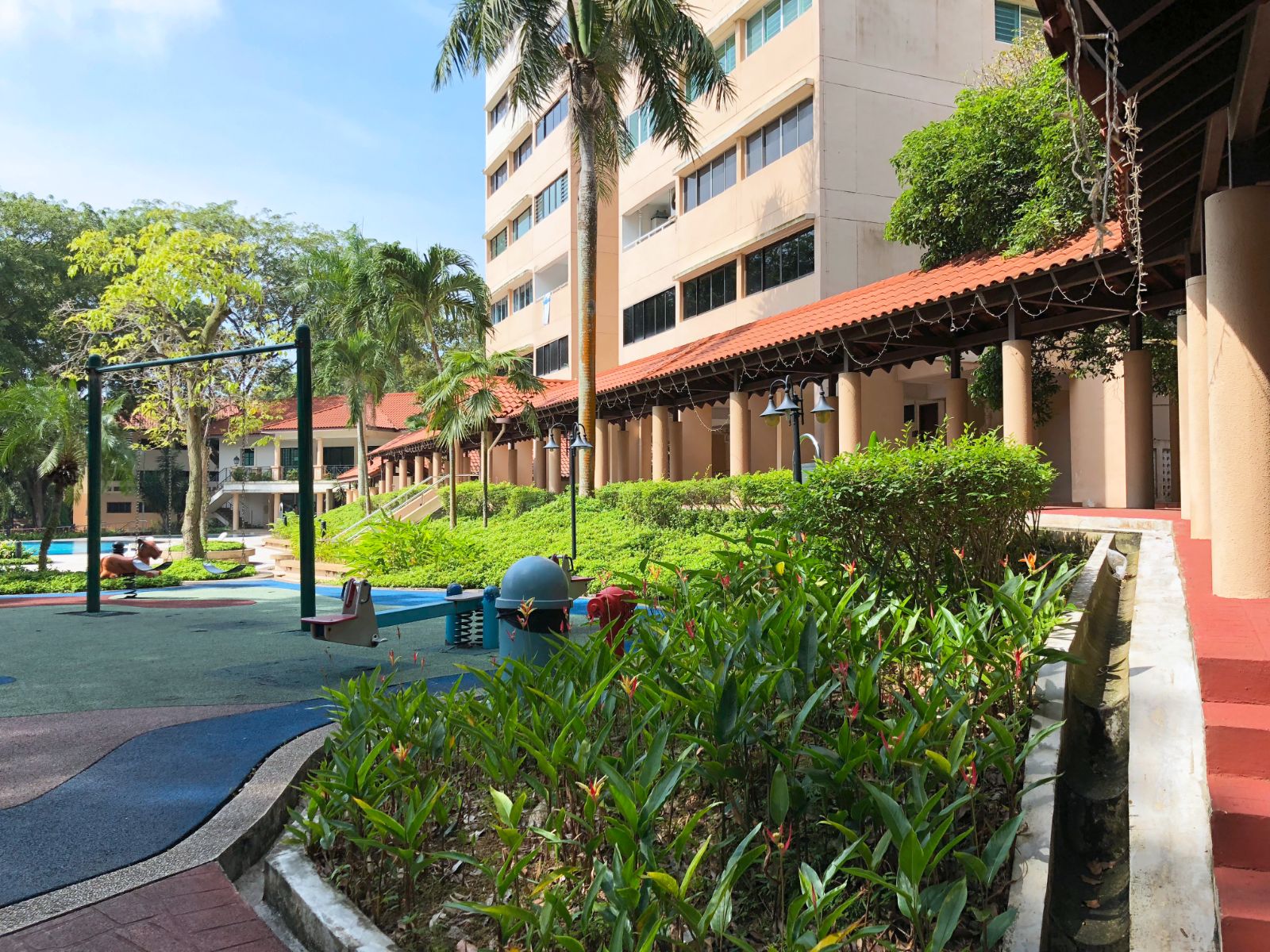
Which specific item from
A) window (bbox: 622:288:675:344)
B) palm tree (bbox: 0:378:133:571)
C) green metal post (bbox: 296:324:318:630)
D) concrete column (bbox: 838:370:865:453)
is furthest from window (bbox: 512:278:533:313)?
green metal post (bbox: 296:324:318:630)

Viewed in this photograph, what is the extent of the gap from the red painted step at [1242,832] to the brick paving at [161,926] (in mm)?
3272

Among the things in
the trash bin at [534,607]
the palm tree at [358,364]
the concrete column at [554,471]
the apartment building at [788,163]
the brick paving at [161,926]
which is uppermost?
the apartment building at [788,163]

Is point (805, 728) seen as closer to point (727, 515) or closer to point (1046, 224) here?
point (727, 515)

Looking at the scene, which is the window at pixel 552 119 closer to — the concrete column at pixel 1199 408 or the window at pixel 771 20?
the window at pixel 771 20

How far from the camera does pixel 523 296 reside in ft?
140

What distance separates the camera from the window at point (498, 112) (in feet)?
149

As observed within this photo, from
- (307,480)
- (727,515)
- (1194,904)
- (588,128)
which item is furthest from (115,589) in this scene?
(1194,904)

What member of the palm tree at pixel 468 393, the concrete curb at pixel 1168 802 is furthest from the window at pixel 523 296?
the concrete curb at pixel 1168 802

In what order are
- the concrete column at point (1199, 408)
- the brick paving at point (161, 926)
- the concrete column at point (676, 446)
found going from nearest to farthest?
1. the brick paving at point (161, 926)
2. the concrete column at point (1199, 408)
3. the concrete column at point (676, 446)

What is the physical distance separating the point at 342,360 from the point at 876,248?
21.7 m

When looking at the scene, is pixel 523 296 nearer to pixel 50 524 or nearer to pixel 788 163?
pixel 788 163

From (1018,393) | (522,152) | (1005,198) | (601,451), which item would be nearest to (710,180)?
(601,451)

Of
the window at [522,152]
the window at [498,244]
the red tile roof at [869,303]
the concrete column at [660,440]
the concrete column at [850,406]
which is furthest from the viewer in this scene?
the window at [498,244]

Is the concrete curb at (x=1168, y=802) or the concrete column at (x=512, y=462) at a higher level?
the concrete column at (x=512, y=462)
